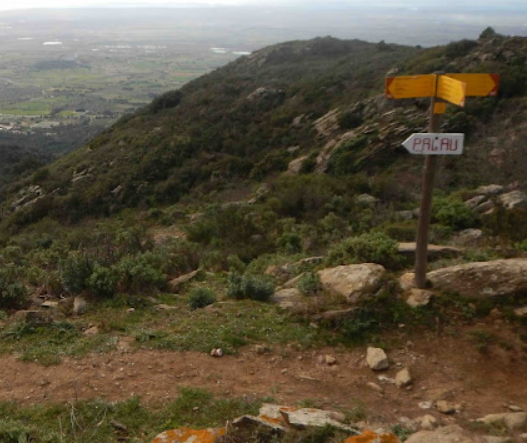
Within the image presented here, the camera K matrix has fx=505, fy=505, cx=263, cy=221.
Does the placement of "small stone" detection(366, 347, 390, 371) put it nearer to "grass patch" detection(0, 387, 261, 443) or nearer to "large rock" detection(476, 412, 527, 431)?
"large rock" detection(476, 412, 527, 431)

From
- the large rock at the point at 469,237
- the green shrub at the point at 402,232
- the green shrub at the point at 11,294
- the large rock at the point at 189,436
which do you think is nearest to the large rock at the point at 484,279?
the large rock at the point at 469,237

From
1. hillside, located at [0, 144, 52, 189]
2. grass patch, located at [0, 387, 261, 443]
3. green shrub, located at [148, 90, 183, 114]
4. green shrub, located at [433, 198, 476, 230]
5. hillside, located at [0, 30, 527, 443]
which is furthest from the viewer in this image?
hillside, located at [0, 144, 52, 189]

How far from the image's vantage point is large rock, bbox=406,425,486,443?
320 centimetres

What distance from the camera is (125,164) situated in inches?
916

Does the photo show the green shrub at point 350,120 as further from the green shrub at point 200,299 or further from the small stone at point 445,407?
the small stone at point 445,407

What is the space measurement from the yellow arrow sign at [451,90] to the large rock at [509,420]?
97.3 inches

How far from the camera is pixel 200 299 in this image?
20.0 ft

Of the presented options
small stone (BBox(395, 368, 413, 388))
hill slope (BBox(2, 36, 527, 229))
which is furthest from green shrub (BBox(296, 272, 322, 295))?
hill slope (BBox(2, 36, 527, 229))

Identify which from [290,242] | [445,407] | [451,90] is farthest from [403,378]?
[290,242]

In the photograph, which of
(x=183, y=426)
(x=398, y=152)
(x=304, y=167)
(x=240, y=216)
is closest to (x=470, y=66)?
(x=398, y=152)

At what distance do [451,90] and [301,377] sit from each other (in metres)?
2.87

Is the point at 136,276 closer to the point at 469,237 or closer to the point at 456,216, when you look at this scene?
the point at 469,237

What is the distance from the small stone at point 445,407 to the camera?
Result: 3906mm

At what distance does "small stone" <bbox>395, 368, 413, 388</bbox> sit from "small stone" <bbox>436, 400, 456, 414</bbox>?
1.22ft
